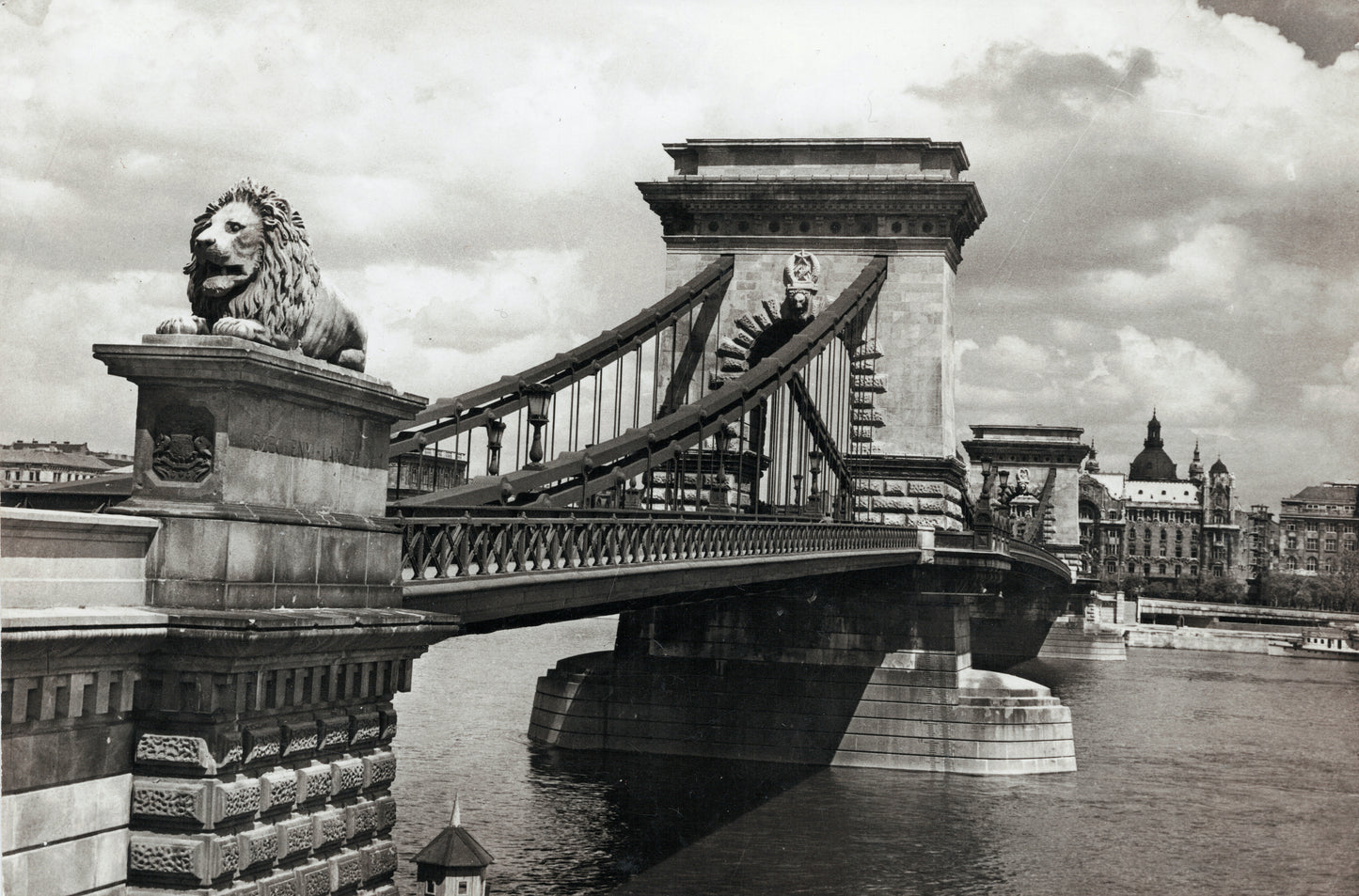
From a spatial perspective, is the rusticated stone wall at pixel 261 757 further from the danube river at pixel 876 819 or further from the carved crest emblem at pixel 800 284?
the carved crest emblem at pixel 800 284

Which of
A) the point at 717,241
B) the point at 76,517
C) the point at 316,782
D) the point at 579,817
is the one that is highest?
the point at 717,241

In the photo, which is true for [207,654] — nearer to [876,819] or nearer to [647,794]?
[876,819]

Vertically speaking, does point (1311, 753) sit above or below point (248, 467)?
below

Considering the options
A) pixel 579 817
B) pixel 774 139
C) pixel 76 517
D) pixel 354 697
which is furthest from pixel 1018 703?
pixel 76 517

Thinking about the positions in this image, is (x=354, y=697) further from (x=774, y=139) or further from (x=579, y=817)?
(x=774, y=139)

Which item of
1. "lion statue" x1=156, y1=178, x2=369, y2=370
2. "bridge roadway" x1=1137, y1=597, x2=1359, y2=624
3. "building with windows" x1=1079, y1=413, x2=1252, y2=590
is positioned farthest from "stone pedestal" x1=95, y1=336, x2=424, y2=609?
"building with windows" x1=1079, y1=413, x2=1252, y2=590

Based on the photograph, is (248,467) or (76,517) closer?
(76,517)

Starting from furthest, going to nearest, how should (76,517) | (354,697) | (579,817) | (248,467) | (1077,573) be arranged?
(1077,573), (579,817), (354,697), (248,467), (76,517)

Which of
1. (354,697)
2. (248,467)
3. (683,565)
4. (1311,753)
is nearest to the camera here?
(248,467)

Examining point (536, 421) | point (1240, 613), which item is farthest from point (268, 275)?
point (1240, 613)
